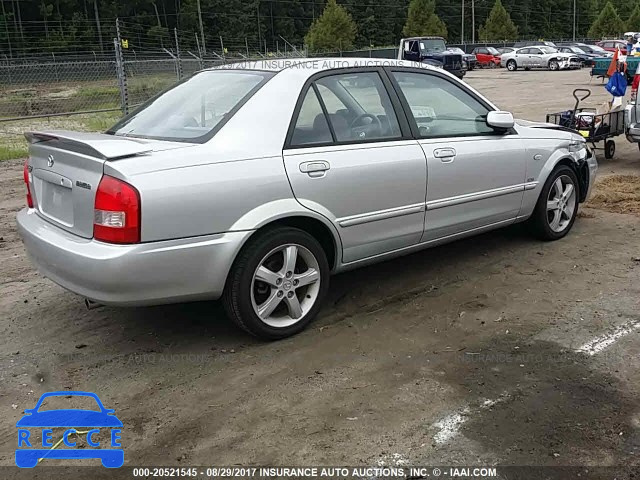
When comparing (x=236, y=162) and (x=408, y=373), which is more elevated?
(x=236, y=162)

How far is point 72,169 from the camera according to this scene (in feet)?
12.4

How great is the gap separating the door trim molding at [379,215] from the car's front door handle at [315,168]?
332 mm

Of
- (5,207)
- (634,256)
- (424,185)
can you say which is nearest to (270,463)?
(424,185)

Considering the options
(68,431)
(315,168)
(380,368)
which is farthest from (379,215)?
(68,431)

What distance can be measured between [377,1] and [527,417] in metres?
99.5

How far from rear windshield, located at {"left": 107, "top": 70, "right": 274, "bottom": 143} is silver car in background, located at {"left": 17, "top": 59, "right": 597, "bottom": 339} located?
15 millimetres

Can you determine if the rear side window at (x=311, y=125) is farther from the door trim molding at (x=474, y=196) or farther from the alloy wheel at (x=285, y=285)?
the door trim molding at (x=474, y=196)

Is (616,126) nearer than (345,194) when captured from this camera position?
A: No

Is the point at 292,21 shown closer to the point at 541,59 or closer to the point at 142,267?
the point at 541,59

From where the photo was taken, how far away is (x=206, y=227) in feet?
12.1

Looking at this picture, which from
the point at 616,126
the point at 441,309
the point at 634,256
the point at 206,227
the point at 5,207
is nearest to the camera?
the point at 206,227

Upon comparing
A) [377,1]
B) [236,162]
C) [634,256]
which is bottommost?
[634,256]

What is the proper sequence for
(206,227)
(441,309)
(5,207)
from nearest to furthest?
(206,227)
(441,309)
(5,207)

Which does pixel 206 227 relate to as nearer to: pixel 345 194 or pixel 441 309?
pixel 345 194
